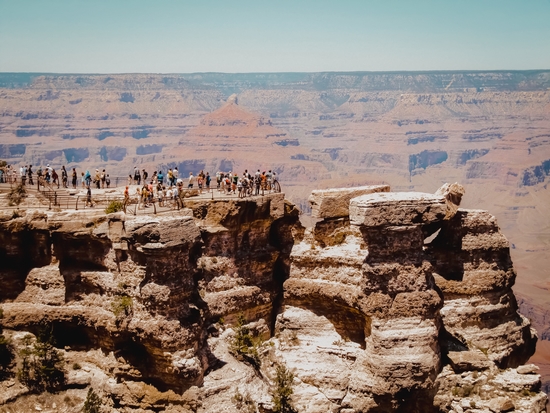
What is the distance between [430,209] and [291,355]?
429 inches

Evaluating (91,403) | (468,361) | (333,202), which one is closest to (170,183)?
(333,202)

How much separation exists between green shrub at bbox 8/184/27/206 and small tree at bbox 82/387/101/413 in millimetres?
12066

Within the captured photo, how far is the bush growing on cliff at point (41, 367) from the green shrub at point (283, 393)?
9.94 meters

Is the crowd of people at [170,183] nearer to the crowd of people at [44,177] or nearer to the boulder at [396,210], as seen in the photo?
the crowd of people at [44,177]

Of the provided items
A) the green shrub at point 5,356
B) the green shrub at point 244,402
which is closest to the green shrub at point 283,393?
the green shrub at point 244,402

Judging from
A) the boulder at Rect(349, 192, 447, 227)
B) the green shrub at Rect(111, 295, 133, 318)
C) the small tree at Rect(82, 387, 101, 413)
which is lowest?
the small tree at Rect(82, 387, 101, 413)

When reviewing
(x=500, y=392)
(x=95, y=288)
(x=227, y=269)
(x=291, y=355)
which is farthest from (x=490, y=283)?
(x=95, y=288)

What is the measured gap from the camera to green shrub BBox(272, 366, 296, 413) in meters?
35.7

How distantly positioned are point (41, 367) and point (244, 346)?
9612 mm

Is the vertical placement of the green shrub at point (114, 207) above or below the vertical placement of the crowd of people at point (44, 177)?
below

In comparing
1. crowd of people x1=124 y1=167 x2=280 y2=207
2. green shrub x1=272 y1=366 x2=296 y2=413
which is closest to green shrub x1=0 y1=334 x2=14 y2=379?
crowd of people x1=124 y1=167 x2=280 y2=207

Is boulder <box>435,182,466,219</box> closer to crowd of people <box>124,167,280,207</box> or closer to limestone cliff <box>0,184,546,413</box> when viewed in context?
limestone cliff <box>0,184,546,413</box>

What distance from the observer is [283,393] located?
35906 millimetres

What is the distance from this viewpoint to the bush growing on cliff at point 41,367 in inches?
1405
